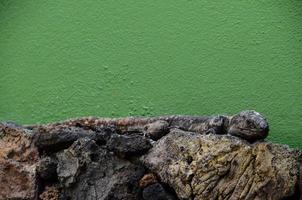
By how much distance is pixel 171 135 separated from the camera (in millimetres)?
1848

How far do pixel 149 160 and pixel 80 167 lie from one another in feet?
0.73

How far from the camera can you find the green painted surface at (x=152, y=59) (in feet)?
6.52

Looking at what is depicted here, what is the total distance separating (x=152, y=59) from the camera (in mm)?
2066

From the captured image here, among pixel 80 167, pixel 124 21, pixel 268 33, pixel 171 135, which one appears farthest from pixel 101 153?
pixel 268 33

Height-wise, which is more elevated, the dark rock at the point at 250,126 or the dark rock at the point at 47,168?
the dark rock at the point at 250,126

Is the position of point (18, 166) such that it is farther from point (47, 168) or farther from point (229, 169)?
point (229, 169)

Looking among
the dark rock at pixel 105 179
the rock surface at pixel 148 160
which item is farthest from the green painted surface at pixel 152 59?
the dark rock at pixel 105 179

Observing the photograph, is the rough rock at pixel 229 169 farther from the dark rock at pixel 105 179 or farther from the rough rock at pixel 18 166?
the rough rock at pixel 18 166

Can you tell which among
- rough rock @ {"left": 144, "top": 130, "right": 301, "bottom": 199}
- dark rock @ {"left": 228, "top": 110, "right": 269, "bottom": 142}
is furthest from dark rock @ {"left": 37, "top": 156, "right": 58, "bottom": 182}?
dark rock @ {"left": 228, "top": 110, "right": 269, "bottom": 142}

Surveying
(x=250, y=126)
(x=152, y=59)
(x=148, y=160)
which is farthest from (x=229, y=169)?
(x=152, y=59)

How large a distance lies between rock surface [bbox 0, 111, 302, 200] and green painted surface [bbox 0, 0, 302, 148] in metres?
0.13

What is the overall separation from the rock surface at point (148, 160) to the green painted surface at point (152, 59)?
129mm

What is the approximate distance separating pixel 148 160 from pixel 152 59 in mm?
411

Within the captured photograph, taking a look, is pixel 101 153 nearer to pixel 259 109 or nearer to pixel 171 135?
pixel 171 135
